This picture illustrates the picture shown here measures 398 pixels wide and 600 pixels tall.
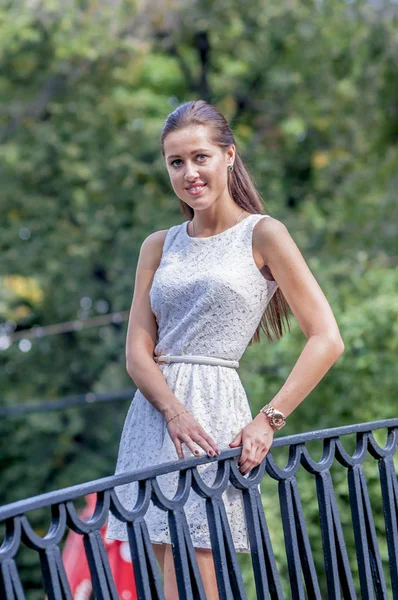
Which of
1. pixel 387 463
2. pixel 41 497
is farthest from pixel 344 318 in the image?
pixel 41 497

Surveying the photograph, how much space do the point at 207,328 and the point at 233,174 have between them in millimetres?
409

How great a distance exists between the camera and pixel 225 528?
218 cm

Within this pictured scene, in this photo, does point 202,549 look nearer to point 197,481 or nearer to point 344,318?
point 197,481

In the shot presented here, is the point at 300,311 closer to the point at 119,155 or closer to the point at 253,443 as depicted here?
the point at 253,443

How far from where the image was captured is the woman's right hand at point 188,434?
2221mm

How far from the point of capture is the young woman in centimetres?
235

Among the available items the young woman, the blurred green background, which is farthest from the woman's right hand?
the blurred green background

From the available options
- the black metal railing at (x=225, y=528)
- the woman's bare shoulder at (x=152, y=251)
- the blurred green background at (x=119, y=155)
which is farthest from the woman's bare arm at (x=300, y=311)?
the blurred green background at (x=119, y=155)

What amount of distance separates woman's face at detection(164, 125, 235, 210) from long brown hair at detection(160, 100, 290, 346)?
2 cm

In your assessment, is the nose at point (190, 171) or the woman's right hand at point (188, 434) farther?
the nose at point (190, 171)

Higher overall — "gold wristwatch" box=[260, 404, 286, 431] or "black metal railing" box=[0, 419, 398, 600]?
"gold wristwatch" box=[260, 404, 286, 431]

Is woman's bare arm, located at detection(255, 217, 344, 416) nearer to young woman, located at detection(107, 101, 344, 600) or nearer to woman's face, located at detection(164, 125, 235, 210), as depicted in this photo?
young woman, located at detection(107, 101, 344, 600)

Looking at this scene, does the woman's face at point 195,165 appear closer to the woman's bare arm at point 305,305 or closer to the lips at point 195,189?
the lips at point 195,189

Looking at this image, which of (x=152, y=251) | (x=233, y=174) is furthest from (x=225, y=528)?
(x=233, y=174)
